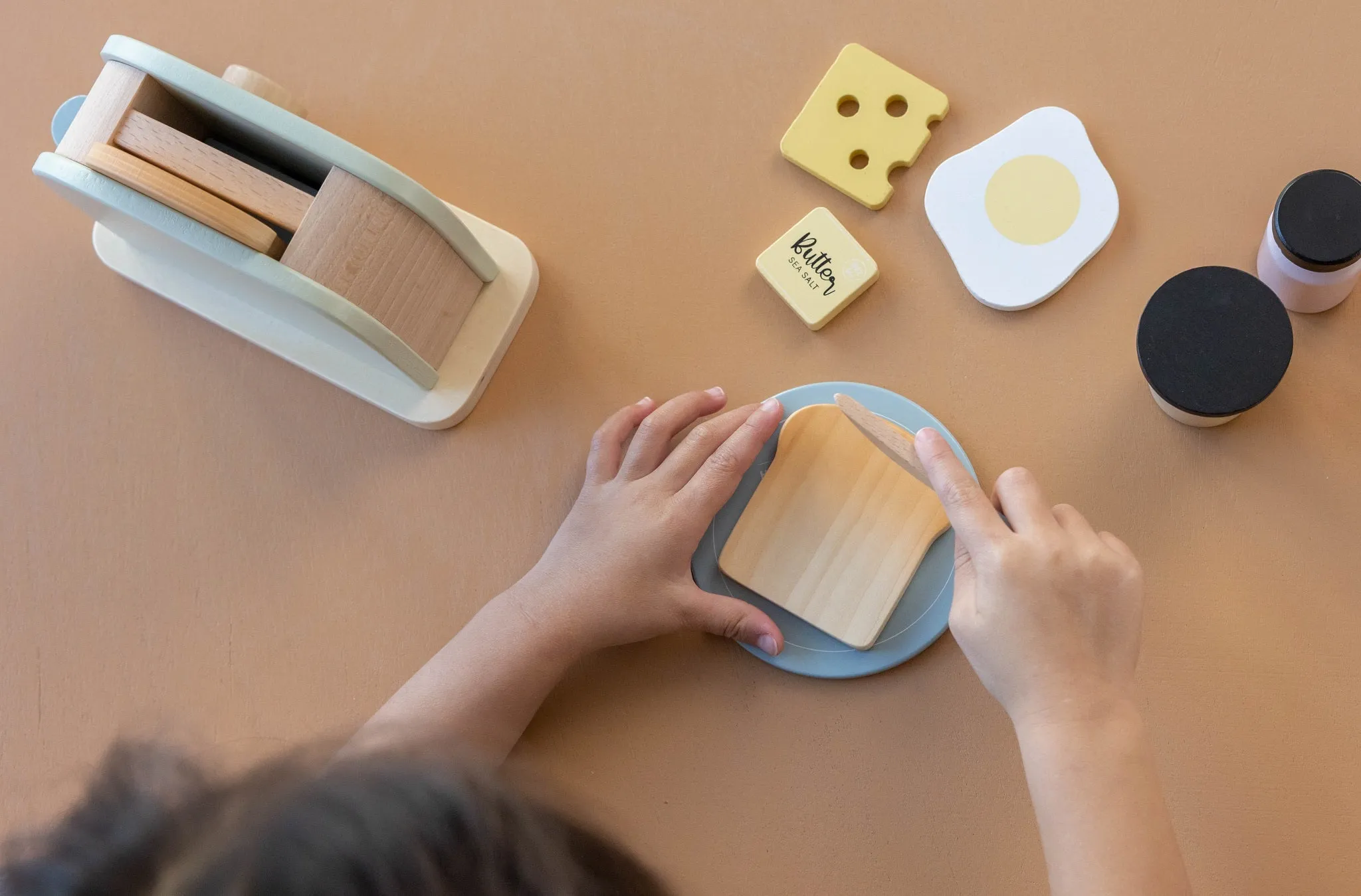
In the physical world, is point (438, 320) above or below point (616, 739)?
above

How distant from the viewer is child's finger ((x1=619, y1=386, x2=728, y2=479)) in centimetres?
68

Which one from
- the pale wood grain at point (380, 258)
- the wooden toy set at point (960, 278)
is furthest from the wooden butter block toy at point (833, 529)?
the pale wood grain at point (380, 258)

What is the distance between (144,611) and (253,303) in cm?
23

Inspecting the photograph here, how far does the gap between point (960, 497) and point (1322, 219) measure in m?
0.27

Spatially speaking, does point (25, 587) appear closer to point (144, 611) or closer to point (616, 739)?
point (144, 611)

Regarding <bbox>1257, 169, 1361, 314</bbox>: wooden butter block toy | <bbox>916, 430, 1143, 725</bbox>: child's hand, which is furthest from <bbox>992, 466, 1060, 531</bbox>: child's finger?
<bbox>1257, 169, 1361, 314</bbox>: wooden butter block toy

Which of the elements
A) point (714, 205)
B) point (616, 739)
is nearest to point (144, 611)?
point (616, 739)

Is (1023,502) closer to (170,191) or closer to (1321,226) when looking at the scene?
(1321,226)

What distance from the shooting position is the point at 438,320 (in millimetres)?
688

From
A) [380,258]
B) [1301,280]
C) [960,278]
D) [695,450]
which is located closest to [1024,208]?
[960,278]

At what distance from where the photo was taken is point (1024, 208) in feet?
2.26

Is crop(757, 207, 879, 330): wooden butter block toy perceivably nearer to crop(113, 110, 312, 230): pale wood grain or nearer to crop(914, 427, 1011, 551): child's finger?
crop(914, 427, 1011, 551): child's finger

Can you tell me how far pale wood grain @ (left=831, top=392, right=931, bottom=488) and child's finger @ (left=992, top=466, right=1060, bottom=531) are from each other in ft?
0.15

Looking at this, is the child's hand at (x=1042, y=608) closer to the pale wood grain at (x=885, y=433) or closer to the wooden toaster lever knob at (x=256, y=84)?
the pale wood grain at (x=885, y=433)
